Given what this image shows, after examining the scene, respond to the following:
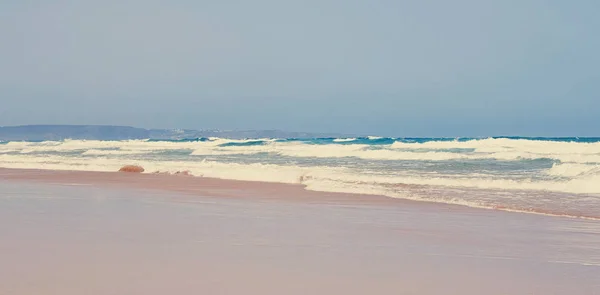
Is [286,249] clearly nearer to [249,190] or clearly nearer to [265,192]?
[265,192]

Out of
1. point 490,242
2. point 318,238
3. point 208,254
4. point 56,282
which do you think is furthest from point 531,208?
point 56,282

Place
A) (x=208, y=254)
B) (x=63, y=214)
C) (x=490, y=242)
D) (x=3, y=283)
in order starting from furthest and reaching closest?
(x=63, y=214) < (x=490, y=242) < (x=208, y=254) < (x=3, y=283)

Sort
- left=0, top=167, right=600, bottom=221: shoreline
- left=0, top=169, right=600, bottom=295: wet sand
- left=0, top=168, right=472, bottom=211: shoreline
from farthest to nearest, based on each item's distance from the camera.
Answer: left=0, top=168, right=472, bottom=211: shoreline < left=0, top=167, right=600, bottom=221: shoreline < left=0, top=169, right=600, bottom=295: wet sand

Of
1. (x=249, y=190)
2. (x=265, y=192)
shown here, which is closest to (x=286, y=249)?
(x=265, y=192)

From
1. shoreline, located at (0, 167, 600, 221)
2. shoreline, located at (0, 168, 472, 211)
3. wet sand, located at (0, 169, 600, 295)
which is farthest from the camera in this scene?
shoreline, located at (0, 168, 472, 211)

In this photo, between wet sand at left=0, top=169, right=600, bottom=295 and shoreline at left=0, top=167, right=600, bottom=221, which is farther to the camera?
shoreline at left=0, top=167, right=600, bottom=221

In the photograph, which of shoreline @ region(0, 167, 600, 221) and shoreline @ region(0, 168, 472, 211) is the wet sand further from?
shoreline @ region(0, 168, 472, 211)

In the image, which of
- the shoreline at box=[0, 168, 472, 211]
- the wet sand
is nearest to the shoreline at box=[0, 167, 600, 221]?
the shoreline at box=[0, 168, 472, 211]

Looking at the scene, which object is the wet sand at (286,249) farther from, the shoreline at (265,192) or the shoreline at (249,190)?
the shoreline at (249,190)

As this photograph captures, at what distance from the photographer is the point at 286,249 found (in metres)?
6.04

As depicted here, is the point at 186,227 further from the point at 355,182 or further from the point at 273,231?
the point at 355,182

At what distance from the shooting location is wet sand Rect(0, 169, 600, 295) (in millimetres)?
4625

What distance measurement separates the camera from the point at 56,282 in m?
4.53

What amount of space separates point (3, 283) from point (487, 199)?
8540mm
